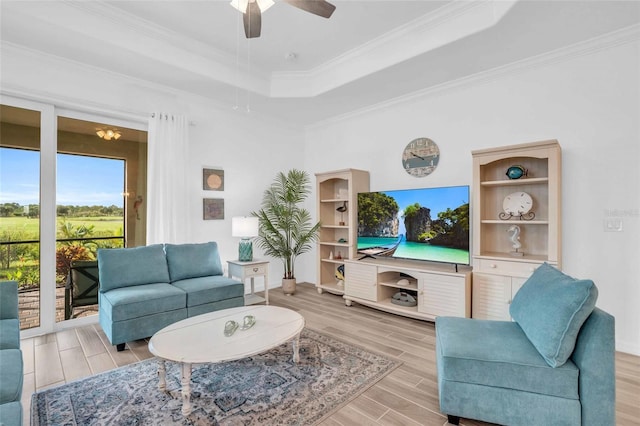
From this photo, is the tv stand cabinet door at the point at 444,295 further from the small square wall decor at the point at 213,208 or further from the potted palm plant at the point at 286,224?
the small square wall decor at the point at 213,208

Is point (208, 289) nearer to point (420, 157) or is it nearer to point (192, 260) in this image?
point (192, 260)

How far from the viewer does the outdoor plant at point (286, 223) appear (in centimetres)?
473

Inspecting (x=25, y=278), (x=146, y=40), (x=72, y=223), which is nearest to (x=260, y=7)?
(x=146, y=40)

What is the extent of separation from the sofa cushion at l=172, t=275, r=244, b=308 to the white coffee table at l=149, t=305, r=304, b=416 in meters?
0.61

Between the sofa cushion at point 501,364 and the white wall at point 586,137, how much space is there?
62.4 inches

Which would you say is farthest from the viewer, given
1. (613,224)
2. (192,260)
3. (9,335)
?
(192,260)

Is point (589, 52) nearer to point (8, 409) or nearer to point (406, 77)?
point (406, 77)

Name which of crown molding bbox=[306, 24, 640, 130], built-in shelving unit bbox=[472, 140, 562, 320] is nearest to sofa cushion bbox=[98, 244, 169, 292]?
built-in shelving unit bbox=[472, 140, 562, 320]

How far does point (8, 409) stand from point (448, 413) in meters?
2.12

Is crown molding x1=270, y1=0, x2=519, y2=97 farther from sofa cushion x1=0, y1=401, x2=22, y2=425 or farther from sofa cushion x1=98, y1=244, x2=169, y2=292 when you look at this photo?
sofa cushion x1=0, y1=401, x2=22, y2=425

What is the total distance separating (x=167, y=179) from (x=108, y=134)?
81cm

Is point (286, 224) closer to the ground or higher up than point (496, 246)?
higher up

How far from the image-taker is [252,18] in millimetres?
2180

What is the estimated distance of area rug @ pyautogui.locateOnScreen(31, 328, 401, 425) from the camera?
6.21 ft
